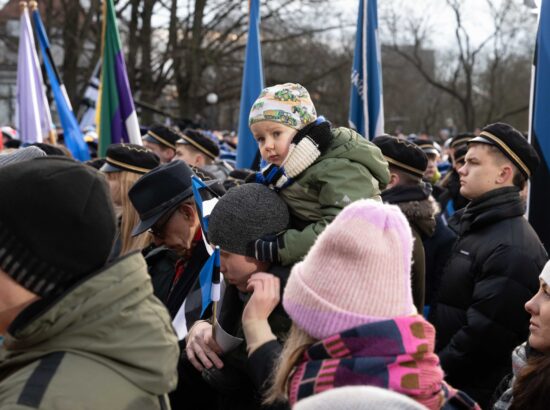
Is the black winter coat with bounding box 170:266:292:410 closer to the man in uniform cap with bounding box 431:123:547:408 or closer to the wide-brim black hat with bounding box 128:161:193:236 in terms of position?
the wide-brim black hat with bounding box 128:161:193:236

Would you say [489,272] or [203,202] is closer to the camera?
[203,202]

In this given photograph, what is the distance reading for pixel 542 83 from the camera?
14.6 ft

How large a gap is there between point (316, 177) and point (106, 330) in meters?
1.42

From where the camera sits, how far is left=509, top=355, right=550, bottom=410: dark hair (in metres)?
2.49

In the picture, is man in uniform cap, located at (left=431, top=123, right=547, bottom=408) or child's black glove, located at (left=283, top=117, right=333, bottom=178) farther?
man in uniform cap, located at (left=431, top=123, right=547, bottom=408)

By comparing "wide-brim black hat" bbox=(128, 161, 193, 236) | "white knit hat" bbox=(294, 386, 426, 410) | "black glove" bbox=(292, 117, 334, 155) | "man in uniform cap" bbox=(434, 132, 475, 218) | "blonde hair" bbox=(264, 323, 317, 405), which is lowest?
"man in uniform cap" bbox=(434, 132, 475, 218)

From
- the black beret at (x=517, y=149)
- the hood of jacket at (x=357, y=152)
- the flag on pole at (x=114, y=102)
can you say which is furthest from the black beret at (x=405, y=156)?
the flag on pole at (x=114, y=102)

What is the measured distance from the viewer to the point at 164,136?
781 centimetres

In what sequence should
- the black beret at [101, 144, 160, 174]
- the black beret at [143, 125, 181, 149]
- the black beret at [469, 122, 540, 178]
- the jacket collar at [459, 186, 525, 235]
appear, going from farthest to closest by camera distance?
the black beret at [143, 125, 181, 149]
the black beret at [101, 144, 160, 174]
the black beret at [469, 122, 540, 178]
the jacket collar at [459, 186, 525, 235]

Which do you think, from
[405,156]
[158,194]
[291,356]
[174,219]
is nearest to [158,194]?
[158,194]

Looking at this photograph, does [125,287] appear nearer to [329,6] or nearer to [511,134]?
[511,134]

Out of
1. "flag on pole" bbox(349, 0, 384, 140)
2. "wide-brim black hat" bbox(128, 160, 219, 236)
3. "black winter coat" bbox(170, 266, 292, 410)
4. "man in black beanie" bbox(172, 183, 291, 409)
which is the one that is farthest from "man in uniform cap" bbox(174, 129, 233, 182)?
"man in black beanie" bbox(172, 183, 291, 409)

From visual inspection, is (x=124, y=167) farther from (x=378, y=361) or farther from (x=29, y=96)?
(x=29, y=96)

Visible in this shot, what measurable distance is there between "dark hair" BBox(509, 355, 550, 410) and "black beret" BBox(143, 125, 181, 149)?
5.63m
